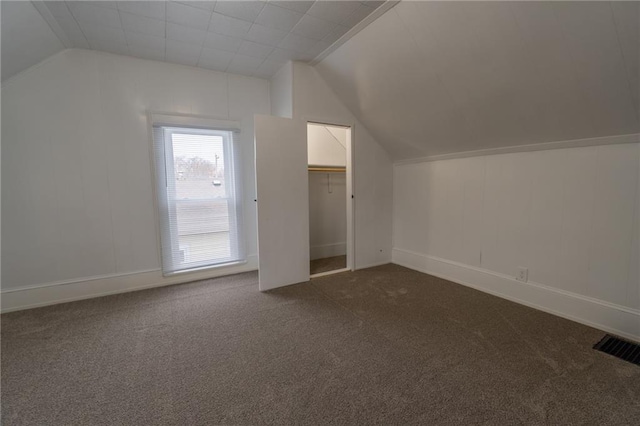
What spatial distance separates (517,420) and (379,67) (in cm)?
277

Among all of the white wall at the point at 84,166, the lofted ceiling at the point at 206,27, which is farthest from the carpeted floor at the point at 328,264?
the lofted ceiling at the point at 206,27

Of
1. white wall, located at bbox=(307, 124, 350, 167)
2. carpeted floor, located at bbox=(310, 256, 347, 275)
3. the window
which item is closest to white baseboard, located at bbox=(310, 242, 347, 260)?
carpeted floor, located at bbox=(310, 256, 347, 275)

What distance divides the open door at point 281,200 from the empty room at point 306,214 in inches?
0.9

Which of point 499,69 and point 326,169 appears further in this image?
point 326,169

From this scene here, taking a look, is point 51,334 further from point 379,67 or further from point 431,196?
point 431,196

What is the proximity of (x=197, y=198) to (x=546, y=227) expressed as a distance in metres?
3.67

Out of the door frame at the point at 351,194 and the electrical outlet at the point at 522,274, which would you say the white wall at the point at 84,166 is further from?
the electrical outlet at the point at 522,274

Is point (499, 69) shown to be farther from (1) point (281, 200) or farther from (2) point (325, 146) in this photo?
(2) point (325, 146)

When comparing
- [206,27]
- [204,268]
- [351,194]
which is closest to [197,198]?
[204,268]

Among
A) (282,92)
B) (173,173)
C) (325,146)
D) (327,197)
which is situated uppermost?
(282,92)

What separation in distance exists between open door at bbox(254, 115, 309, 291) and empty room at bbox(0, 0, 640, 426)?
0.08ft

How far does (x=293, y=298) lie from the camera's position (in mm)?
2768

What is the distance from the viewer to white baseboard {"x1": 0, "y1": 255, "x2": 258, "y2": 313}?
2547 millimetres

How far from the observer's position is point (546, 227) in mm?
2414
